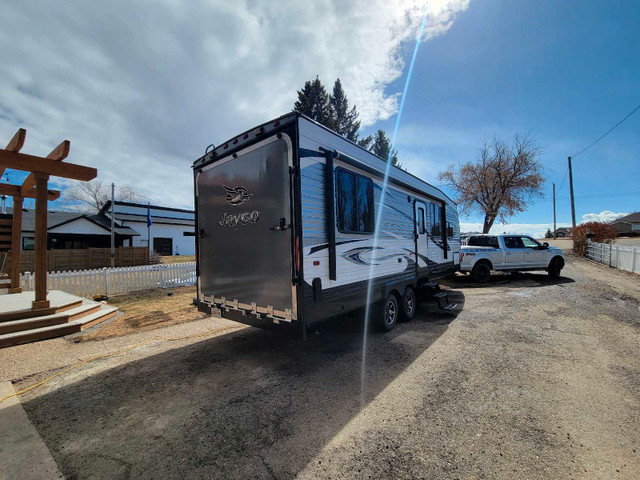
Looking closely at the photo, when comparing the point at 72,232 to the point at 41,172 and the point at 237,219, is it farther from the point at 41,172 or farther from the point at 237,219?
the point at 237,219

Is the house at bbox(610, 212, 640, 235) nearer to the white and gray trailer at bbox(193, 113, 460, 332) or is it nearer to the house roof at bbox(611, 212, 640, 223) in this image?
the house roof at bbox(611, 212, 640, 223)

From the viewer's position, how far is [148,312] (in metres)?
7.36

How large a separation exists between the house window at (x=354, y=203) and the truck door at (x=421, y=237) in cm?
232

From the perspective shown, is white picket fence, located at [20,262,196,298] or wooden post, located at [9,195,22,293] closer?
wooden post, located at [9,195,22,293]

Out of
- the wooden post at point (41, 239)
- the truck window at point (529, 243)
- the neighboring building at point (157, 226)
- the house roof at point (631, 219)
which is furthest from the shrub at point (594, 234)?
the house roof at point (631, 219)

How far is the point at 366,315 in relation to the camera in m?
5.16

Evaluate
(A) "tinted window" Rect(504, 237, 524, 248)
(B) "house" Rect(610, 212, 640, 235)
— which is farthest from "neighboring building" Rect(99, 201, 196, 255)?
(B) "house" Rect(610, 212, 640, 235)

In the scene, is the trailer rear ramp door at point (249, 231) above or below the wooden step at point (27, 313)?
above

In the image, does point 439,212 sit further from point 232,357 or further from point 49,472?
point 49,472

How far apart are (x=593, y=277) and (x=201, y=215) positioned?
1511 centimetres

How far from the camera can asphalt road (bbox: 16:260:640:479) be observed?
7.48 ft

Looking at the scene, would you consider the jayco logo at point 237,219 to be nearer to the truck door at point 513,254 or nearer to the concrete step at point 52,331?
the concrete step at point 52,331

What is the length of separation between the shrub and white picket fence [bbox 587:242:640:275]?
7.20 feet

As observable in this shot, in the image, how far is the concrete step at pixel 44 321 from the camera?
5.25 m
